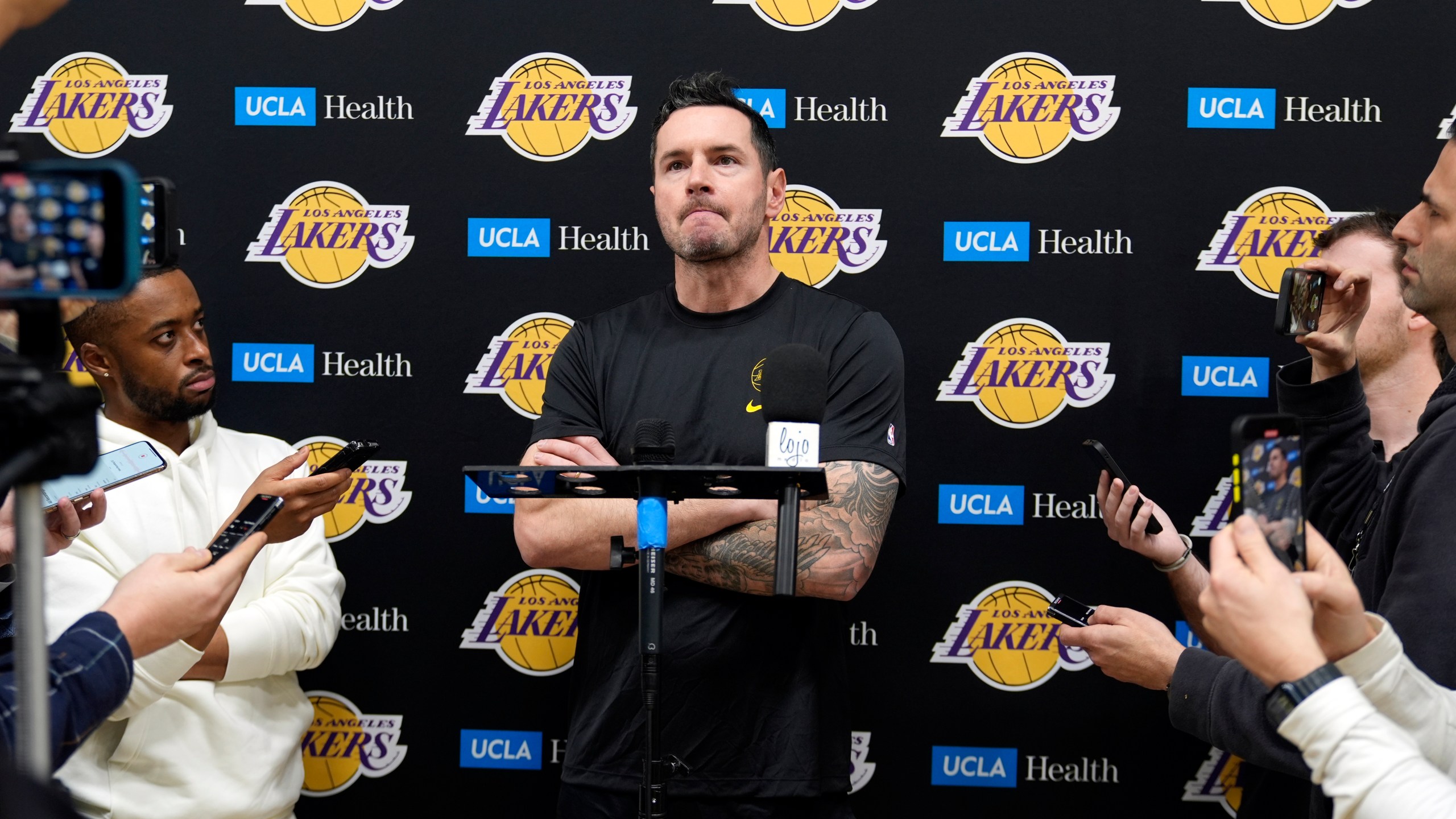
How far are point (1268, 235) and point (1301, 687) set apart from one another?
1.90 m

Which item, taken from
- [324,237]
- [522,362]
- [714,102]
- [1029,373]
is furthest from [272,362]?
[1029,373]

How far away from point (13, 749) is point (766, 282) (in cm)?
156

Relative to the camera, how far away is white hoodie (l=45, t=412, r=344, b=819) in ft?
7.29

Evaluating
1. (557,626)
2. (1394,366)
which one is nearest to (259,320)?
(557,626)

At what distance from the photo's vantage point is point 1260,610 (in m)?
1.25

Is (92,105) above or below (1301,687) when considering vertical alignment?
above

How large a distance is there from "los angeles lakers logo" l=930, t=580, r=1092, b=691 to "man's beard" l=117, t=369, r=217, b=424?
6.26 ft

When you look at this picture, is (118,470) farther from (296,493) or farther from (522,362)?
(522,362)

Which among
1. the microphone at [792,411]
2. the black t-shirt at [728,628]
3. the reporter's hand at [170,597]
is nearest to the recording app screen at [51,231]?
the reporter's hand at [170,597]

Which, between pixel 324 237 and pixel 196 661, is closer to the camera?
pixel 196 661

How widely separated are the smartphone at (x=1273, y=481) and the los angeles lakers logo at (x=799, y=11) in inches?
72.0

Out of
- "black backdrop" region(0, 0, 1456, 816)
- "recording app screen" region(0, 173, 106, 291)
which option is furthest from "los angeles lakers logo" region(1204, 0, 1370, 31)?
"recording app screen" region(0, 173, 106, 291)

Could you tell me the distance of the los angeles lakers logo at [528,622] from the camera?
2.91 metres

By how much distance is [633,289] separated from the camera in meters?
2.87
